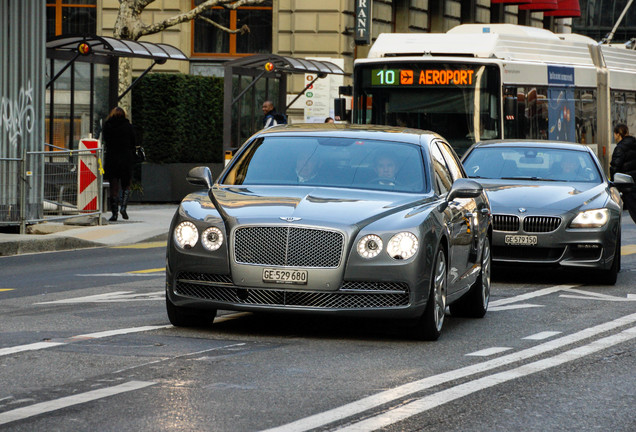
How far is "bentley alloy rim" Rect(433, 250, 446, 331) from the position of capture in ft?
31.2

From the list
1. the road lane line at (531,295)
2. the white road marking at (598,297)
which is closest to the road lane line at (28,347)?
the road lane line at (531,295)

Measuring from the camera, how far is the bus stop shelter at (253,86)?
28.2 meters

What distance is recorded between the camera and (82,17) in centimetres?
3572

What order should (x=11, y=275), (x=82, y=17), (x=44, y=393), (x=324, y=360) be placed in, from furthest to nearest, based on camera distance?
(x=82, y=17) → (x=11, y=275) → (x=324, y=360) → (x=44, y=393)

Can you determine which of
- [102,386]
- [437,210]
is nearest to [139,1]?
[437,210]

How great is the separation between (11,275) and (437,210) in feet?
20.8

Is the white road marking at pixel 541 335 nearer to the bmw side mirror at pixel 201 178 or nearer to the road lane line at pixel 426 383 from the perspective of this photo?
the road lane line at pixel 426 383

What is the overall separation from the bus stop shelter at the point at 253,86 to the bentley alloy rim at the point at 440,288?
59.4ft

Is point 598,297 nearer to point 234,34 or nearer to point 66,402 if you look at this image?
point 66,402

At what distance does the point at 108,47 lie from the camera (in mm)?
23188

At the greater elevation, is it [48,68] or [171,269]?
[48,68]

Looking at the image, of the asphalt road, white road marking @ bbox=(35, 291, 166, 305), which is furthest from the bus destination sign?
white road marking @ bbox=(35, 291, 166, 305)

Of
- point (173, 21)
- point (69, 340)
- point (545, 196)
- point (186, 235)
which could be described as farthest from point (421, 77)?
point (69, 340)

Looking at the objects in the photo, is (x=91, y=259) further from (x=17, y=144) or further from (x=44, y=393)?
(x=44, y=393)
